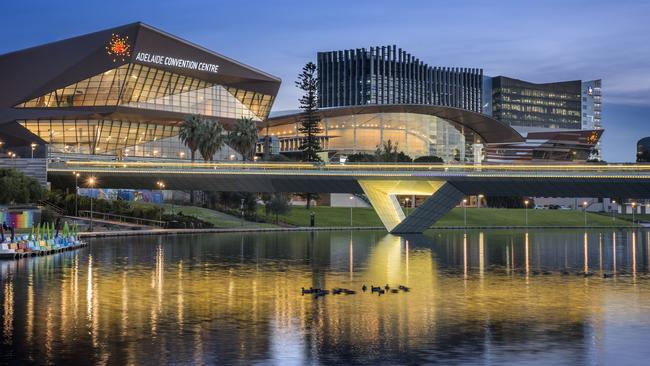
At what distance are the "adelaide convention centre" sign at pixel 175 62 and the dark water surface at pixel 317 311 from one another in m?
84.8

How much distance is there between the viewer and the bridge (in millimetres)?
89250

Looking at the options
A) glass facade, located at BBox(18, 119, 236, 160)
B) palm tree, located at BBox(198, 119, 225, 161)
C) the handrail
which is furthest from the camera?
glass facade, located at BBox(18, 119, 236, 160)

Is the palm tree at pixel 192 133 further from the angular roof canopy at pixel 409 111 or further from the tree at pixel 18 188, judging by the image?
the angular roof canopy at pixel 409 111

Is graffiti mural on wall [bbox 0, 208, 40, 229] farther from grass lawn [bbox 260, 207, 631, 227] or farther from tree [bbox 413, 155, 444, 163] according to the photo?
tree [bbox 413, 155, 444, 163]

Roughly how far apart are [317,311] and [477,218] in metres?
114

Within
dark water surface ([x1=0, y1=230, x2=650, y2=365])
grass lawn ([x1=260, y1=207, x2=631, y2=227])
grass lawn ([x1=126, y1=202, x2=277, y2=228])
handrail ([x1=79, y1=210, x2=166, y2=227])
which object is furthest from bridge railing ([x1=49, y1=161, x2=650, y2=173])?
dark water surface ([x1=0, y1=230, x2=650, y2=365])

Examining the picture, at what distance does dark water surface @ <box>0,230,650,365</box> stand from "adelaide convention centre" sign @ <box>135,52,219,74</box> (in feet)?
278

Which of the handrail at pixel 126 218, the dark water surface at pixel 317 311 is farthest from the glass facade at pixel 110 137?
the dark water surface at pixel 317 311

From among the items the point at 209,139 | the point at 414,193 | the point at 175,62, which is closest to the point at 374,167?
the point at 414,193

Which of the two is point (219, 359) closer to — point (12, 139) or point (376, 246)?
point (376, 246)

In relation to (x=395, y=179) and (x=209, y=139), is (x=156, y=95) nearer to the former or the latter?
(x=209, y=139)

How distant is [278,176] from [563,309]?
67171 mm

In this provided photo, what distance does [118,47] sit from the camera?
13988 centimetres

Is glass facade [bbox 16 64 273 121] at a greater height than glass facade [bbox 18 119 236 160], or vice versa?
glass facade [bbox 16 64 273 121]
